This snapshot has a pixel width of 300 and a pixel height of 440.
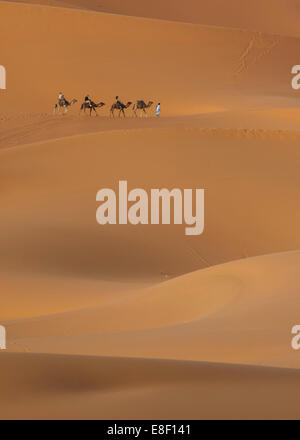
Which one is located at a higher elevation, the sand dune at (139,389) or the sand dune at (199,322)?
the sand dune at (199,322)

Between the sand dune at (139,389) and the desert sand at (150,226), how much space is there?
0.02m

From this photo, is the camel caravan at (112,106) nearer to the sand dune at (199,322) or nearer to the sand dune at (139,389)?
the sand dune at (199,322)

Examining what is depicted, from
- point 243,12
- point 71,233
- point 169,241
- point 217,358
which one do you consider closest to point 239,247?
point 169,241

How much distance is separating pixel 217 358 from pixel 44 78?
2715cm

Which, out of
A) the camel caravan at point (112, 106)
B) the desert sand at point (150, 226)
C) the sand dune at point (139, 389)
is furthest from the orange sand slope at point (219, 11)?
the sand dune at point (139, 389)

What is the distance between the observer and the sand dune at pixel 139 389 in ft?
23.2

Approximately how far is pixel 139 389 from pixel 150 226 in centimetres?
1469

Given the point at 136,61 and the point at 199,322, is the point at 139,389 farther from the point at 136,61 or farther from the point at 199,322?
the point at 136,61

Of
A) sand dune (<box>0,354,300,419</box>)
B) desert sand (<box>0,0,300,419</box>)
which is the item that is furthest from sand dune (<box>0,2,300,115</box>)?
sand dune (<box>0,354,300,419</box>)

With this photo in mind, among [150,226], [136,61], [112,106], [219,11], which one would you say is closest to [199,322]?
[150,226]

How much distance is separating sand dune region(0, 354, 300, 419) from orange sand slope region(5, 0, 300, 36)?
37.4 meters

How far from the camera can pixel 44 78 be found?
36875mm

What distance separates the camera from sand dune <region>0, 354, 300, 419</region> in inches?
279

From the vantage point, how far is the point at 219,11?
47.2 meters
